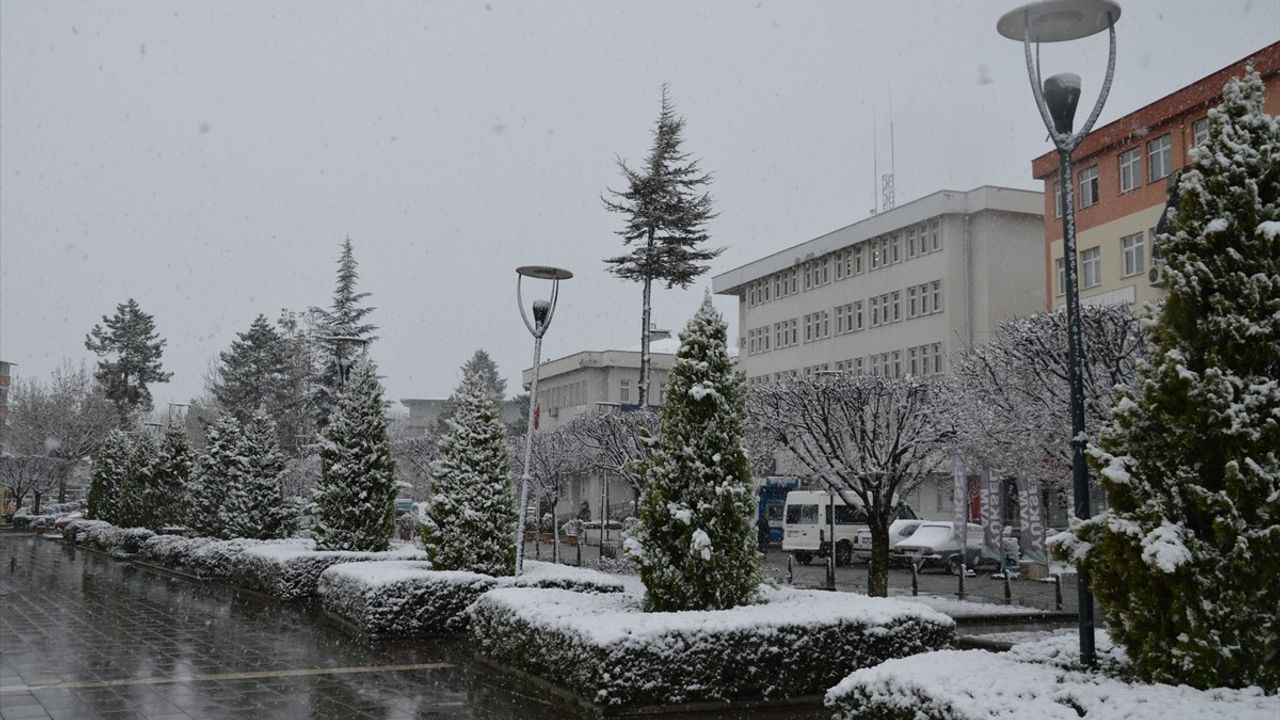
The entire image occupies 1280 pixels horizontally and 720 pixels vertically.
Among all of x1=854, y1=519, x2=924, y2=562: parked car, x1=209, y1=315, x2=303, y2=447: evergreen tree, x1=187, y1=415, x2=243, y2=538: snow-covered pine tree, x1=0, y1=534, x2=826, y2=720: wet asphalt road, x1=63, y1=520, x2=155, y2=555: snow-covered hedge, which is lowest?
x1=0, y1=534, x2=826, y2=720: wet asphalt road

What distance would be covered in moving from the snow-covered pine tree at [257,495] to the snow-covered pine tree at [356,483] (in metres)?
5.92

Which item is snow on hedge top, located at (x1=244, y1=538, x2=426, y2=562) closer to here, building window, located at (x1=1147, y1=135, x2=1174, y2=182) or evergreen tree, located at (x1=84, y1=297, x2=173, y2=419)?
building window, located at (x1=1147, y1=135, x2=1174, y2=182)

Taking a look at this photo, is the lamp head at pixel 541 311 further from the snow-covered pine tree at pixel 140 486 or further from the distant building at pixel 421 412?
the distant building at pixel 421 412

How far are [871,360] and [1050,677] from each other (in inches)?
1696

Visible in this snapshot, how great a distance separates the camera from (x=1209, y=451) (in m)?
6.68

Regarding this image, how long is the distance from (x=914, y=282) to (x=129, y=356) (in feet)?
159

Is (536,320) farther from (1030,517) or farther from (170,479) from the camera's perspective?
(170,479)

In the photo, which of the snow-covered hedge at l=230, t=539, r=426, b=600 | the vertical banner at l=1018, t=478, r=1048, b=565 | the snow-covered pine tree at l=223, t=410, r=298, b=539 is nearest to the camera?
the snow-covered hedge at l=230, t=539, r=426, b=600

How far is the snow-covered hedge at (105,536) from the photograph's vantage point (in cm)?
3438

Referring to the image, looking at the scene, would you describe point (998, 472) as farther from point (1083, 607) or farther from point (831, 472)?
point (1083, 607)

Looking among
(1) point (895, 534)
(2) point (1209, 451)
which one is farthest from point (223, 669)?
(1) point (895, 534)

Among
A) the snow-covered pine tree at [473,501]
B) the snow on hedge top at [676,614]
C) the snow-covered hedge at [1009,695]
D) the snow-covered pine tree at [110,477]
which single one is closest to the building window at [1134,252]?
the snow-covered pine tree at [473,501]

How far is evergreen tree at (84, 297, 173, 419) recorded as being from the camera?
223ft

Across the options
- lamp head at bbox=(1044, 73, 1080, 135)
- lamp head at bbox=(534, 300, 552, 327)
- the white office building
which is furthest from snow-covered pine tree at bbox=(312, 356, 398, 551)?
the white office building
